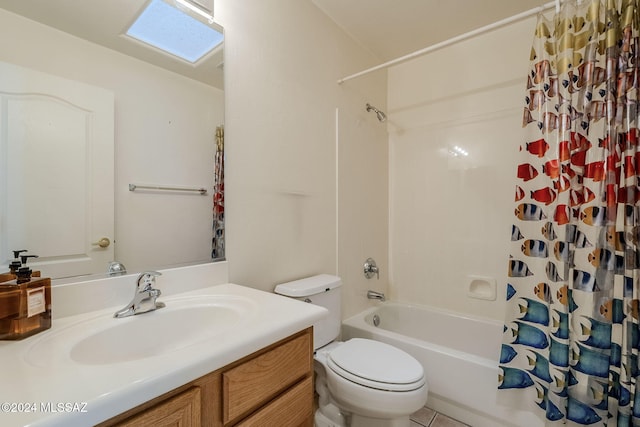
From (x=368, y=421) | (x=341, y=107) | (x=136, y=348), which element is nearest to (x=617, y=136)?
(x=341, y=107)

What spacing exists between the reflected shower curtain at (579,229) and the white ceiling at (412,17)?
0.60m

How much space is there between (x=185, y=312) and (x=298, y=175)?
0.91 m

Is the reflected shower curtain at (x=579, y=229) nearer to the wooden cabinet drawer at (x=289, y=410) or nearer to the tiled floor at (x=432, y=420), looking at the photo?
the tiled floor at (x=432, y=420)

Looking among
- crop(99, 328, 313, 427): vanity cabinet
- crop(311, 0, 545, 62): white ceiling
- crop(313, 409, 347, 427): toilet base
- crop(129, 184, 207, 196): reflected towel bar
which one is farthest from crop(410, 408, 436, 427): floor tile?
crop(311, 0, 545, 62): white ceiling

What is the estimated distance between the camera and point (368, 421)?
133cm

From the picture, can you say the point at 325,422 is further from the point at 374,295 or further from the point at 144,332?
the point at 144,332

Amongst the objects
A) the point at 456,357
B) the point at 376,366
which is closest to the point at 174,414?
the point at 376,366

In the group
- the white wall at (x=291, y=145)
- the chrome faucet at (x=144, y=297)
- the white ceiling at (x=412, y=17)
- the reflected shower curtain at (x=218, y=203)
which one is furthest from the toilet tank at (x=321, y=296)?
the white ceiling at (x=412, y=17)

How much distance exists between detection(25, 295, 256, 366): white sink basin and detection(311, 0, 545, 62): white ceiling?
1760mm

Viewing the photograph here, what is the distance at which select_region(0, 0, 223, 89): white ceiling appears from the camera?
836 mm

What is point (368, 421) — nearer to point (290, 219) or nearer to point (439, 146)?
point (290, 219)

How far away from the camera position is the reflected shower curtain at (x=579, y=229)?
1.10m

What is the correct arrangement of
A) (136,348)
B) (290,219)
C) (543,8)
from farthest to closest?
(290,219), (543,8), (136,348)

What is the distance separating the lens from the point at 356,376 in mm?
1188
